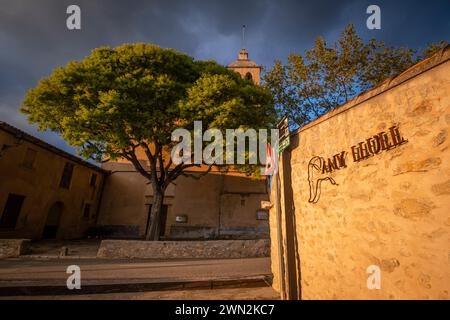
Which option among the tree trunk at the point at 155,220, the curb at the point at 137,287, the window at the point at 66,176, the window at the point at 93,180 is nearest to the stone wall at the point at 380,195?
the curb at the point at 137,287

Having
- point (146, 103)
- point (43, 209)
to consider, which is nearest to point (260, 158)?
point (146, 103)

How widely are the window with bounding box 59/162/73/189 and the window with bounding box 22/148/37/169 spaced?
2.72m

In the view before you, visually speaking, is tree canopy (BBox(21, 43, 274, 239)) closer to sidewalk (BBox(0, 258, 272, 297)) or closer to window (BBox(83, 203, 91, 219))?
sidewalk (BBox(0, 258, 272, 297))

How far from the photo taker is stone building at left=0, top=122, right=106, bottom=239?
1291 centimetres

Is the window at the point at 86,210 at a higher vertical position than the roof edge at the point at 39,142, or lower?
lower

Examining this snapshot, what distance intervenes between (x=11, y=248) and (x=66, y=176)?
784 centimetres

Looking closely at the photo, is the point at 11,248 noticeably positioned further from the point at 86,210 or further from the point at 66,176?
the point at 86,210

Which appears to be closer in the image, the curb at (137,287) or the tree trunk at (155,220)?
the curb at (137,287)

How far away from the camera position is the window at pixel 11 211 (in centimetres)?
1285

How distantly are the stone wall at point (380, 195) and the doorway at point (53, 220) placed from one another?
18.1m

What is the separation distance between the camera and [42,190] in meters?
15.2

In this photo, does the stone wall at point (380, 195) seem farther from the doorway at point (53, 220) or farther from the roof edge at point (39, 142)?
the doorway at point (53, 220)

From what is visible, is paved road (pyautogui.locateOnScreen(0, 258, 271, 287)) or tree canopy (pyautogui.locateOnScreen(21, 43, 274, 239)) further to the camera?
tree canopy (pyautogui.locateOnScreen(21, 43, 274, 239))

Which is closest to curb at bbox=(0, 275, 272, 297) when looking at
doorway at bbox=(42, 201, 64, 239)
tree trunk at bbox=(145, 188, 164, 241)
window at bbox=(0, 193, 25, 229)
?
tree trunk at bbox=(145, 188, 164, 241)
